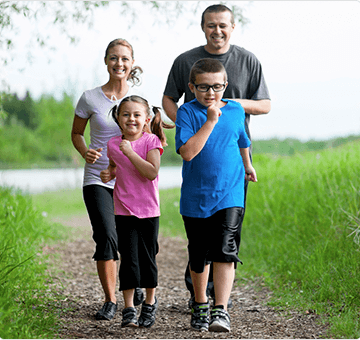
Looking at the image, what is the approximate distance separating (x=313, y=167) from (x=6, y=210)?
417 cm

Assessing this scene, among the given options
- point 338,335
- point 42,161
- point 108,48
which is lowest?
point 42,161

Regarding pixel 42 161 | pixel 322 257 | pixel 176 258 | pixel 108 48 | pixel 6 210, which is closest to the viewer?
pixel 108 48

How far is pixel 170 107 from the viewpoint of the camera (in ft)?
11.9

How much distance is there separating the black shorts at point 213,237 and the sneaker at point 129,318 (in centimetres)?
50

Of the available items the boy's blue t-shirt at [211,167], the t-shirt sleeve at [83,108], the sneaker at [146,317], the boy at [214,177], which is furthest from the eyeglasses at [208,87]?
the sneaker at [146,317]

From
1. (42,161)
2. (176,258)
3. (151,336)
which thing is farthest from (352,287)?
(42,161)

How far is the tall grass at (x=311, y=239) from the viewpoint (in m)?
3.59

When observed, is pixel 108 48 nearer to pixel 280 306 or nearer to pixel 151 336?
pixel 151 336

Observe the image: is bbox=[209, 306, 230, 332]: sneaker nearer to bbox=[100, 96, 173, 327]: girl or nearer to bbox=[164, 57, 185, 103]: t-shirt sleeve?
bbox=[100, 96, 173, 327]: girl

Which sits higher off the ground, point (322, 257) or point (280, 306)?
point (322, 257)

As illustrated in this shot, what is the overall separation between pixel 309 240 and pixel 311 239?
0.02m

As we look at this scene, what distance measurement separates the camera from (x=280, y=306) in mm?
3723

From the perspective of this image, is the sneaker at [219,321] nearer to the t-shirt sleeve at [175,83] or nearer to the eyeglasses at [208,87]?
the eyeglasses at [208,87]

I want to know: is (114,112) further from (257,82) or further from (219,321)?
(219,321)
